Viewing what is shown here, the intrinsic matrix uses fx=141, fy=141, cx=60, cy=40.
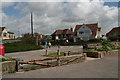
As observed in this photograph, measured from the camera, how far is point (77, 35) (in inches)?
2371

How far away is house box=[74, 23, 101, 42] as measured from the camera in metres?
55.7

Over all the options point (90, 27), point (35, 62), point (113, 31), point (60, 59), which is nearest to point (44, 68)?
point (35, 62)

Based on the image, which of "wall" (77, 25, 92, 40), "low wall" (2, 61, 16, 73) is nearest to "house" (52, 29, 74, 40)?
"wall" (77, 25, 92, 40)

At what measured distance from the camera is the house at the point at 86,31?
5572 cm

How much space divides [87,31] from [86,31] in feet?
1.48

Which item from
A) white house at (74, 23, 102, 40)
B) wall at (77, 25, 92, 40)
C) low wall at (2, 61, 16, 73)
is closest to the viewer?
low wall at (2, 61, 16, 73)

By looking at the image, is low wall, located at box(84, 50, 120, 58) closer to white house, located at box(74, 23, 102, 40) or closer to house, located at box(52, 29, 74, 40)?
white house, located at box(74, 23, 102, 40)

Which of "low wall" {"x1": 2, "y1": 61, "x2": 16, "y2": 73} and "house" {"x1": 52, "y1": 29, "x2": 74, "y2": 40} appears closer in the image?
"low wall" {"x1": 2, "y1": 61, "x2": 16, "y2": 73}

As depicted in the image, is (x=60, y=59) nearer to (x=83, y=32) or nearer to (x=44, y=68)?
(x=44, y=68)

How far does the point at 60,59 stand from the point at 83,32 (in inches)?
1967

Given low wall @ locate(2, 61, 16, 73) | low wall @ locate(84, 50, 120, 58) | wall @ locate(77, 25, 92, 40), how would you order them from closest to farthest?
low wall @ locate(2, 61, 16, 73) → low wall @ locate(84, 50, 120, 58) → wall @ locate(77, 25, 92, 40)

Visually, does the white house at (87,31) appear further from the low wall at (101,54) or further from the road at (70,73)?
the road at (70,73)

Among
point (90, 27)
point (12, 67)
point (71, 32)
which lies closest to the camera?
point (12, 67)

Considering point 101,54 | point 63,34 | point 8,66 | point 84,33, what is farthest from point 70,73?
point 63,34
